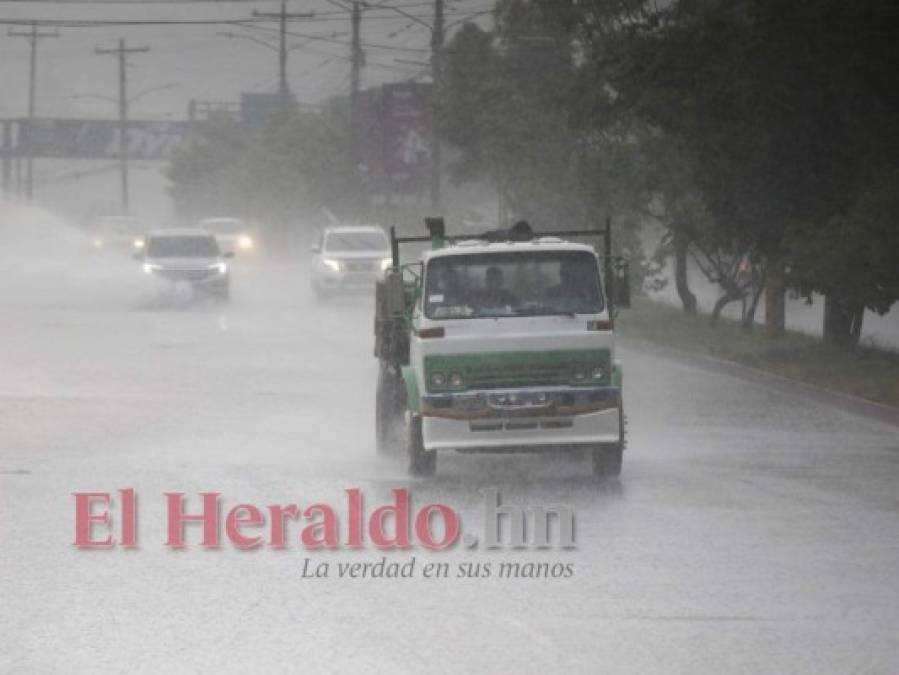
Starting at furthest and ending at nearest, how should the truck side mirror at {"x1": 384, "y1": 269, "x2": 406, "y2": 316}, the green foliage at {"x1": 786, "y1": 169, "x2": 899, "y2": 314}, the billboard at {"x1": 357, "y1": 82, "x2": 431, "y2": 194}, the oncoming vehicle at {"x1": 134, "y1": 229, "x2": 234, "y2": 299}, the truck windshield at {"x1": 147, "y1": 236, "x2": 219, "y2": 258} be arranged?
the billboard at {"x1": 357, "y1": 82, "x2": 431, "y2": 194}
the truck windshield at {"x1": 147, "y1": 236, "x2": 219, "y2": 258}
the oncoming vehicle at {"x1": 134, "y1": 229, "x2": 234, "y2": 299}
the green foliage at {"x1": 786, "y1": 169, "x2": 899, "y2": 314}
the truck side mirror at {"x1": 384, "y1": 269, "x2": 406, "y2": 316}

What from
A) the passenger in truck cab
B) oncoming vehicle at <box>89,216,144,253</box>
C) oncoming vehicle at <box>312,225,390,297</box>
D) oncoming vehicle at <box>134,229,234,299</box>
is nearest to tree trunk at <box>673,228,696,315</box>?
oncoming vehicle at <box>312,225,390,297</box>

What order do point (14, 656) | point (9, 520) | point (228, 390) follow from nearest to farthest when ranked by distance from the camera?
point (14, 656)
point (9, 520)
point (228, 390)

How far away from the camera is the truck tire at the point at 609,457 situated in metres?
17.2

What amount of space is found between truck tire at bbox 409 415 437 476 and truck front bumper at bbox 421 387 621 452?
29 centimetres

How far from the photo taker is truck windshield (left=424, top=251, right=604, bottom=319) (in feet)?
57.3

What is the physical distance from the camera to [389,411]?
1914 cm

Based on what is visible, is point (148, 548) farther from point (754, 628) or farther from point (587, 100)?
point (587, 100)

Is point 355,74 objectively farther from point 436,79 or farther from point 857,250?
point 857,250

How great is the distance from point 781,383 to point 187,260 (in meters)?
25.8

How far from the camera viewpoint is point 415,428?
17.2 m

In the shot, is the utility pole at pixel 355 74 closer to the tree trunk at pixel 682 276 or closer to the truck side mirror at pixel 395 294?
the tree trunk at pixel 682 276

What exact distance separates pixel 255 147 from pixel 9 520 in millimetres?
106079

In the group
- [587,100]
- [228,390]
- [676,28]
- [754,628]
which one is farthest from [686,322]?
[754,628]

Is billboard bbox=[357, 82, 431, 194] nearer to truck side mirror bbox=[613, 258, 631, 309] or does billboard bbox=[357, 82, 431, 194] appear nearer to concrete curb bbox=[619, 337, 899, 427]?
concrete curb bbox=[619, 337, 899, 427]
